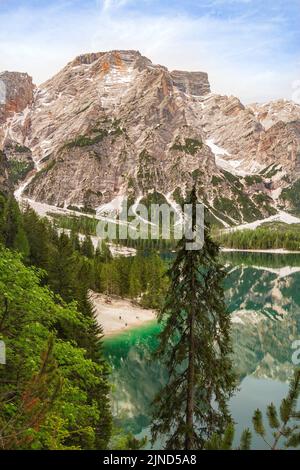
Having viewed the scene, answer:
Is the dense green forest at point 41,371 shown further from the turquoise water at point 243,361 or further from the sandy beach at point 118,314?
the sandy beach at point 118,314

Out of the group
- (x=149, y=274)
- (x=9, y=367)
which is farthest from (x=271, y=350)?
(x=9, y=367)

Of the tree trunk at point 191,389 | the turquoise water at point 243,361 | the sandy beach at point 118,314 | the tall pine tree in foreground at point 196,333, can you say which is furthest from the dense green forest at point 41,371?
the sandy beach at point 118,314

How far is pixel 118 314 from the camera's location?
9031cm

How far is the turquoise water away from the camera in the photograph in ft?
158

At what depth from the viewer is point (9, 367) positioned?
14773 millimetres

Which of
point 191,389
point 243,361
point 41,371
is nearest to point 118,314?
point 243,361

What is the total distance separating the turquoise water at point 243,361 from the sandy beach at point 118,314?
9.36ft

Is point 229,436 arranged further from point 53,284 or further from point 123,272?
point 123,272

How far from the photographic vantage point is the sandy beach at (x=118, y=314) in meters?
82.0

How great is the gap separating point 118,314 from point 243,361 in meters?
29.9

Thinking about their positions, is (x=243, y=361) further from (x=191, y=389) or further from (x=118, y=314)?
(x=191, y=389)

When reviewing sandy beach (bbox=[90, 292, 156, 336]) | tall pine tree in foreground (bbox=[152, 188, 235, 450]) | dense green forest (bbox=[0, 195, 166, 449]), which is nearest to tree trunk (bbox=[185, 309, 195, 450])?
tall pine tree in foreground (bbox=[152, 188, 235, 450])

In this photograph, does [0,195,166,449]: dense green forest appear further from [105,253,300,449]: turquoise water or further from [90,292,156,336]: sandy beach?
[90,292,156,336]: sandy beach

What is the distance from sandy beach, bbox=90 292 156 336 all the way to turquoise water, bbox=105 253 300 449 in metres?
2.85
